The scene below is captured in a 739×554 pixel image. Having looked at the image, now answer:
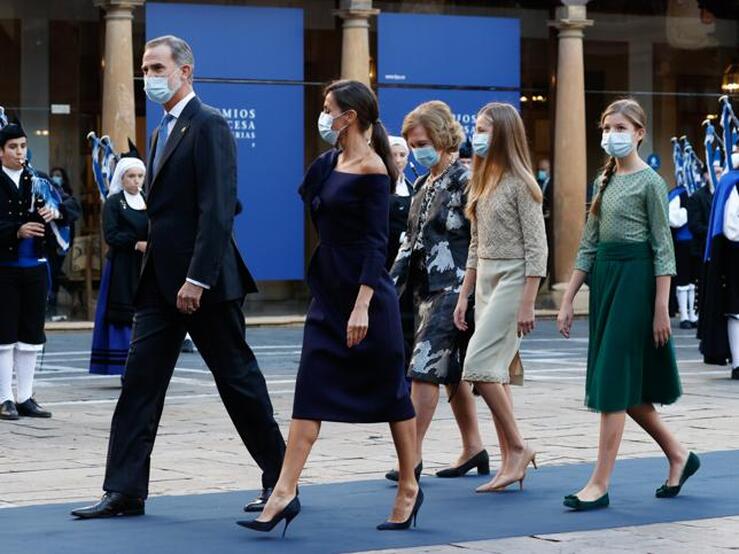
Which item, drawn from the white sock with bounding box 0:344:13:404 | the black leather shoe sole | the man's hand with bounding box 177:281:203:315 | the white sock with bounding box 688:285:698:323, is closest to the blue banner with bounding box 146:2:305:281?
the white sock with bounding box 688:285:698:323

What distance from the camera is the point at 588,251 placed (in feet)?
28.2

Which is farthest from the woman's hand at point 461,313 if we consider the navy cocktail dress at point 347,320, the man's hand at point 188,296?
the man's hand at point 188,296

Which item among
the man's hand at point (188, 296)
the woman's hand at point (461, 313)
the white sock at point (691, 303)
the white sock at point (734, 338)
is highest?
the man's hand at point (188, 296)

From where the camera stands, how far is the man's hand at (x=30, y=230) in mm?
12500

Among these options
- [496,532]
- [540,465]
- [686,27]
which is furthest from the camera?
[686,27]

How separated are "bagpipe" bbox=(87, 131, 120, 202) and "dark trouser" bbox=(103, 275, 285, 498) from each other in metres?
10.6

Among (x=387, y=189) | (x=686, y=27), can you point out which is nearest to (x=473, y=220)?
(x=387, y=189)

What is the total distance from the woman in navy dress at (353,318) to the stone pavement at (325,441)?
0.66 m

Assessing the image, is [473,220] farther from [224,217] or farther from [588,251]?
[224,217]

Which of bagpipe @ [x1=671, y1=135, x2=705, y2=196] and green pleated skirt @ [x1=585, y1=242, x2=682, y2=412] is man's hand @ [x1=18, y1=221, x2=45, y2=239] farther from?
bagpipe @ [x1=671, y1=135, x2=705, y2=196]

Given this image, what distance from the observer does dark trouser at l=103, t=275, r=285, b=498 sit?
8.02 m

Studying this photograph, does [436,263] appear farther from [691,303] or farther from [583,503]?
[691,303]

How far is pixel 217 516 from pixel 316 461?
209 cm

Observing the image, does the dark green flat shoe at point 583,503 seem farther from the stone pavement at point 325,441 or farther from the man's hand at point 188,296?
the man's hand at point 188,296
